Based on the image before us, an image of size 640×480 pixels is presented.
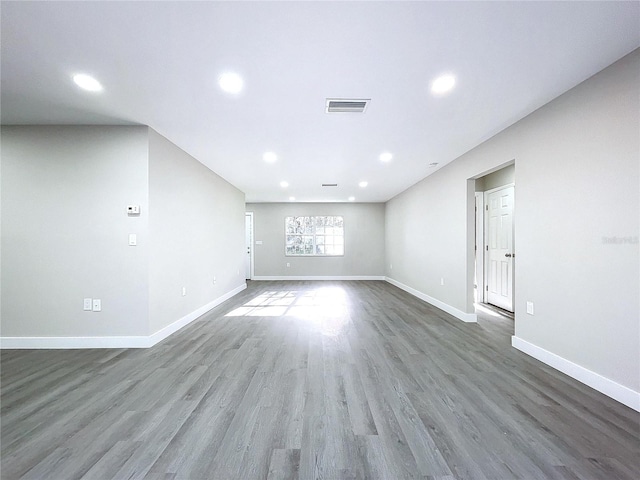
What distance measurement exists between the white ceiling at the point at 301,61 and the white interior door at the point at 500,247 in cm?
178

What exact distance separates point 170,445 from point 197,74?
2.46 m

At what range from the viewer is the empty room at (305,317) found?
59.4 inches

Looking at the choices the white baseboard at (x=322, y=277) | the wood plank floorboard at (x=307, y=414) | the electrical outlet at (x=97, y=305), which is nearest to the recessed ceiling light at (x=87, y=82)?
the electrical outlet at (x=97, y=305)

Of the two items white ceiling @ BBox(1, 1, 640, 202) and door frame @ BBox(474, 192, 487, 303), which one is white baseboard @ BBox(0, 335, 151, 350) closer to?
white ceiling @ BBox(1, 1, 640, 202)

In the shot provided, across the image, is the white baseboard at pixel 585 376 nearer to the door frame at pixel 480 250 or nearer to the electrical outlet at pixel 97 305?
the door frame at pixel 480 250

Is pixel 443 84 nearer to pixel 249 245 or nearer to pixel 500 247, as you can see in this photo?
pixel 500 247

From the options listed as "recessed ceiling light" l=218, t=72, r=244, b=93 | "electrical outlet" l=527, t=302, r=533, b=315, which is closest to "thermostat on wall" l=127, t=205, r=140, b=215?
"recessed ceiling light" l=218, t=72, r=244, b=93

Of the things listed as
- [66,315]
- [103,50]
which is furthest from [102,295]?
[103,50]

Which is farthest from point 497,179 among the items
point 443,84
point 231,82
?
point 231,82

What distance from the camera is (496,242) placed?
15.5 feet

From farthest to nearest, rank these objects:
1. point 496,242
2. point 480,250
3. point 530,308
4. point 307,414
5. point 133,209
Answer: point 480,250 → point 496,242 → point 133,209 → point 530,308 → point 307,414

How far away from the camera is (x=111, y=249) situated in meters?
2.97

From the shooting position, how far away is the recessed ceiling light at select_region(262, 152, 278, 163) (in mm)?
3887

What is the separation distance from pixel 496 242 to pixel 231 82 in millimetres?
4723
